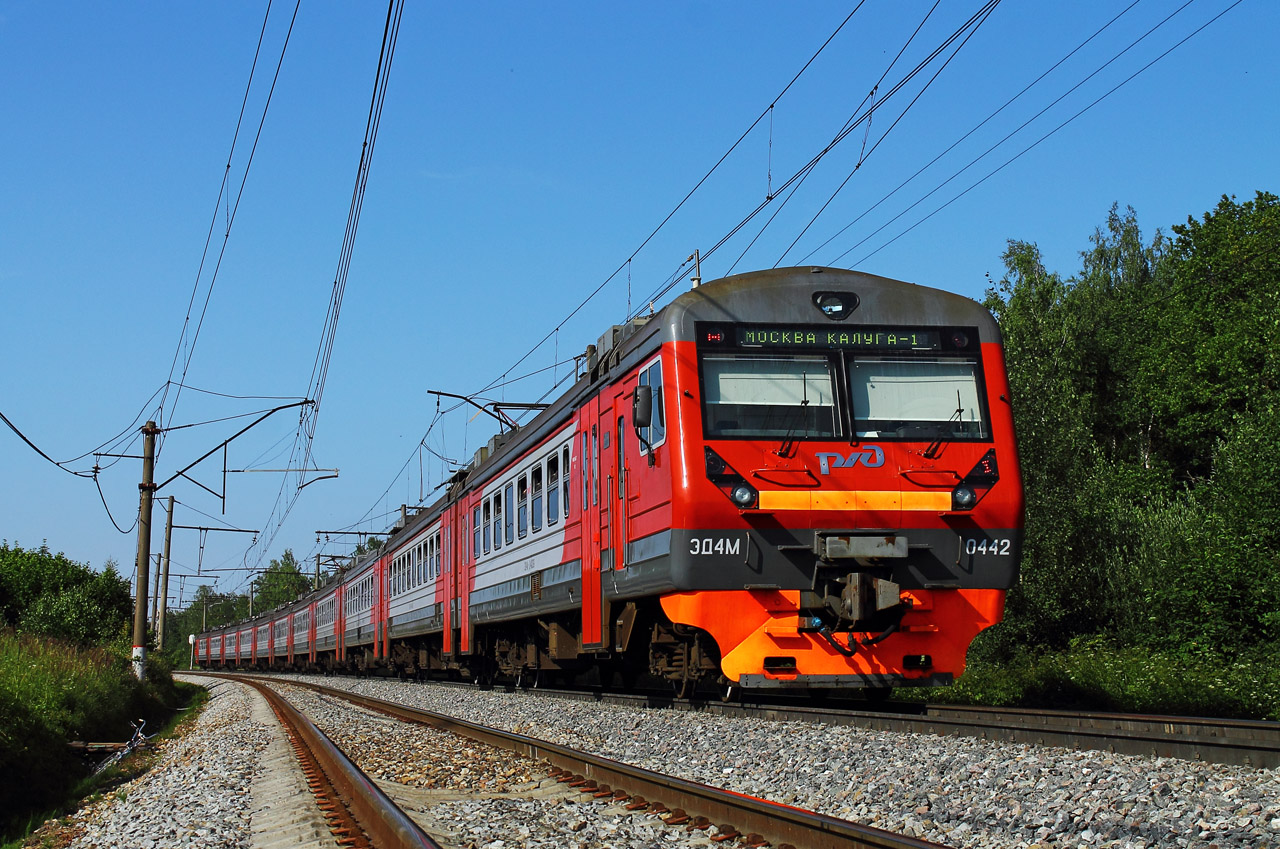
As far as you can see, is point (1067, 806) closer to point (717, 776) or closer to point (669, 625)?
point (717, 776)

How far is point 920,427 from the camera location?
959 cm

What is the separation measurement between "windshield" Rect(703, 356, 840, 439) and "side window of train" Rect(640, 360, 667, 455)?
1.46 ft

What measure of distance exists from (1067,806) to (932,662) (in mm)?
4102

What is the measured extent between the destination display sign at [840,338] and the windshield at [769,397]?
0.42 feet

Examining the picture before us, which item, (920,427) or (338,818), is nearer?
(338,818)

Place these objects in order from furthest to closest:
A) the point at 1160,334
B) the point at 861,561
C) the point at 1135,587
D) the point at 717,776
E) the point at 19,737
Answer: the point at 1160,334 → the point at 1135,587 → the point at 19,737 → the point at 861,561 → the point at 717,776

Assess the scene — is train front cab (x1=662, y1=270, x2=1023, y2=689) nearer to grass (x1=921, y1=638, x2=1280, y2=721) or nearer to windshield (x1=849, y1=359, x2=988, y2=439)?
windshield (x1=849, y1=359, x2=988, y2=439)

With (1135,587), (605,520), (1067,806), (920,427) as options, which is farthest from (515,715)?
(1135,587)

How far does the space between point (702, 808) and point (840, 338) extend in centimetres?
505

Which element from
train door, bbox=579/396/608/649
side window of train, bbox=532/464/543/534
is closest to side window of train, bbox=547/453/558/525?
side window of train, bbox=532/464/543/534

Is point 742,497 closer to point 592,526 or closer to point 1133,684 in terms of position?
point 592,526

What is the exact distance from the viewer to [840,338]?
979cm

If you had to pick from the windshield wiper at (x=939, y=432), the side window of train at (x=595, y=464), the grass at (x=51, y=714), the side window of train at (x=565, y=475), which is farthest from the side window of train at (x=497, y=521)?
the windshield wiper at (x=939, y=432)

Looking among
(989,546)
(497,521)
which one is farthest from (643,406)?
(497,521)
